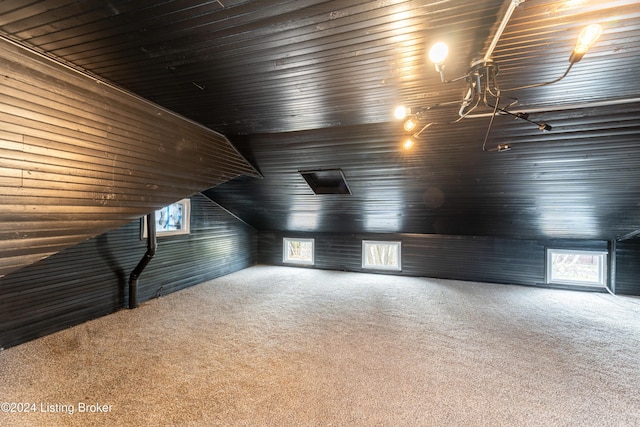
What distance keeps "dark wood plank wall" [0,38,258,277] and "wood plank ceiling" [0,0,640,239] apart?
0.17 meters

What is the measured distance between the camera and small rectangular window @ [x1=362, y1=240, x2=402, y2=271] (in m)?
5.97

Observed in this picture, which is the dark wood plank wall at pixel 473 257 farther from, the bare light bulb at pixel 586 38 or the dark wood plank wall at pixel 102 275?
the bare light bulb at pixel 586 38

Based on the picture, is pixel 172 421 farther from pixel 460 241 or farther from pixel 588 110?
pixel 460 241

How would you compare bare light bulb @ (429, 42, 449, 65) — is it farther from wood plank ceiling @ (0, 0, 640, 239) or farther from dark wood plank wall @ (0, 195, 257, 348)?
dark wood plank wall @ (0, 195, 257, 348)

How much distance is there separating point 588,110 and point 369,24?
7.78 ft

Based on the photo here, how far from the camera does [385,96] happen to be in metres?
2.23

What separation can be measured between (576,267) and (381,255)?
3.59m

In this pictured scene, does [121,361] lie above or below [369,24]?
below

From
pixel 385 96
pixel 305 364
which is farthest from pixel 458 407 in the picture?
pixel 385 96

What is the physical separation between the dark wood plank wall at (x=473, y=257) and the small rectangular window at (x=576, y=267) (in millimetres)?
112

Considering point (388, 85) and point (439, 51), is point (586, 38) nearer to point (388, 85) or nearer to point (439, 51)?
point (439, 51)

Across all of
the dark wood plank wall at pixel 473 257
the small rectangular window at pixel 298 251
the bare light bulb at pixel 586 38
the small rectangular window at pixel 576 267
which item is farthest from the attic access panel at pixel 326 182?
the small rectangular window at pixel 576 267

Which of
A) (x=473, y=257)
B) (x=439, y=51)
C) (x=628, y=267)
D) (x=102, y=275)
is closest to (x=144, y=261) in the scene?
(x=102, y=275)

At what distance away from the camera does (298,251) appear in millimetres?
6770
